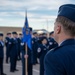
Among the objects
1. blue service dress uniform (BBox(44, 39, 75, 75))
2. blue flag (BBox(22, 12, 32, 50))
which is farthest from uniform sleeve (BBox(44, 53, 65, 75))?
blue flag (BBox(22, 12, 32, 50))

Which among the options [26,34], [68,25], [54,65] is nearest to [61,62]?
[54,65]

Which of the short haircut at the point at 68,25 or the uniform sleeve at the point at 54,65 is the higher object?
the short haircut at the point at 68,25

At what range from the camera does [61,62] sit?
1.72 meters

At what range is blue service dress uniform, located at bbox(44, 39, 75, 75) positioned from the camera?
1.72m

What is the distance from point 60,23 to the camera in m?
1.85

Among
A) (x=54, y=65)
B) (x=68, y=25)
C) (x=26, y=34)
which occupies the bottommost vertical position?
(x=26, y=34)

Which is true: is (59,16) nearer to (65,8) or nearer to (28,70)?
(65,8)

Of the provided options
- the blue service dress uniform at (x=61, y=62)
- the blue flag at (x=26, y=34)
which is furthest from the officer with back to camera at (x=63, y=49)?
the blue flag at (x=26, y=34)

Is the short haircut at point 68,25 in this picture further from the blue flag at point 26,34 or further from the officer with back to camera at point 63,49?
the blue flag at point 26,34

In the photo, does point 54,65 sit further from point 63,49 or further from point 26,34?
point 26,34

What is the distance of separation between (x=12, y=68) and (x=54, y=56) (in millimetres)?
10919

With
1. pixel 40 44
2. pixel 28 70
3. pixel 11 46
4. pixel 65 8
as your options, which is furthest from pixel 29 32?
pixel 65 8

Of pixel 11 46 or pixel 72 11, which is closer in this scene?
pixel 72 11

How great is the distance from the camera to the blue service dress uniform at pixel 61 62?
1720 mm
